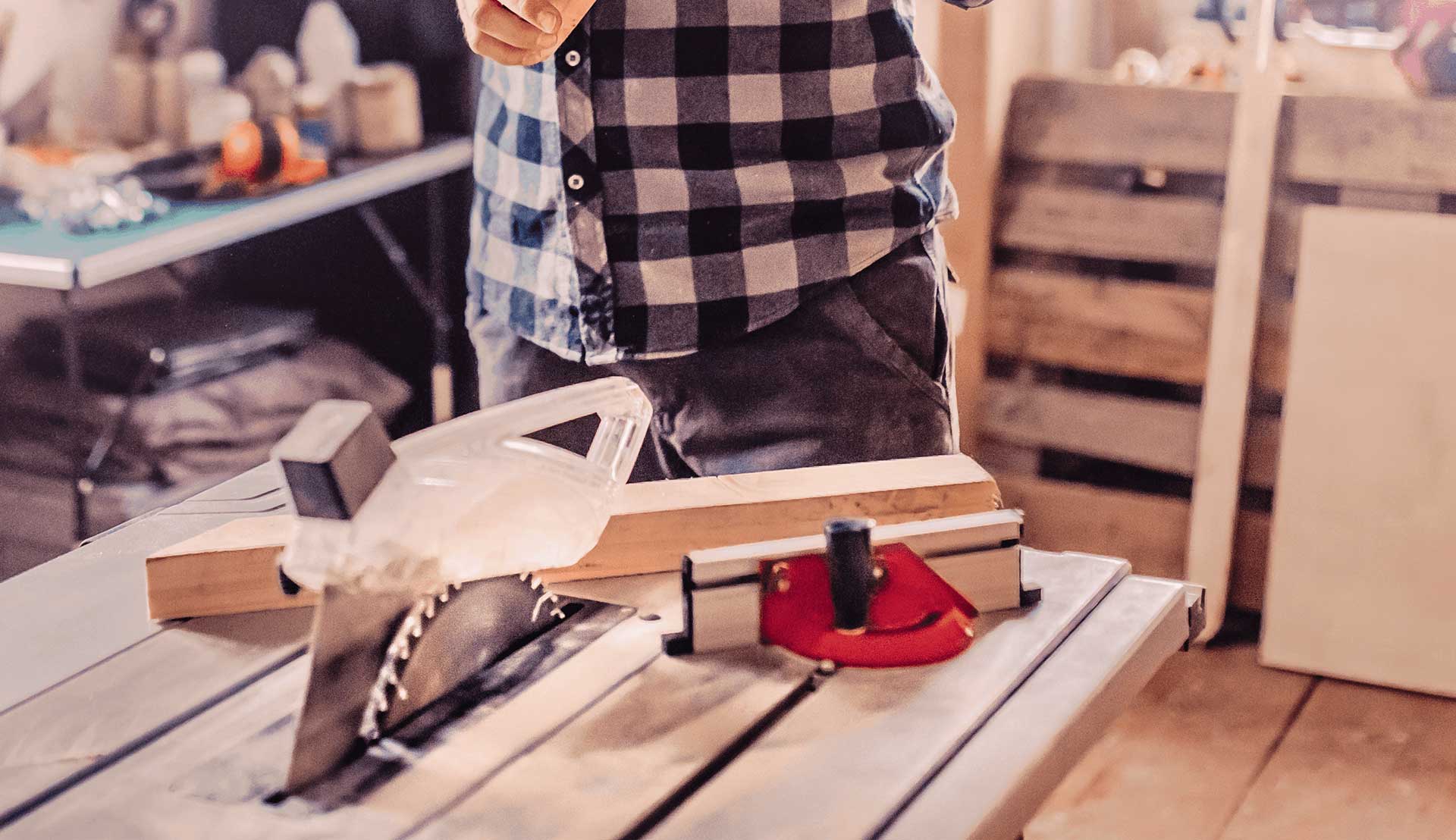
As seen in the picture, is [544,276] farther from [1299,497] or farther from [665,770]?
[1299,497]

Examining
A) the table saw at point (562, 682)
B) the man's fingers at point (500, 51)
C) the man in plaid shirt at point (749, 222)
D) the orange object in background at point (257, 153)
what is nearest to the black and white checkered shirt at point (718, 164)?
the man in plaid shirt at point (749, 222)

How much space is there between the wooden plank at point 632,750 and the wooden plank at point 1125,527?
1.84m

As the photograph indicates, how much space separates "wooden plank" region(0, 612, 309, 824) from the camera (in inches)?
36.8

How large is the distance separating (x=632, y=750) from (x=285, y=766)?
0.20 metres

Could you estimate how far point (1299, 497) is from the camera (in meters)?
2.62

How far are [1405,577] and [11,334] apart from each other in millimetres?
2264

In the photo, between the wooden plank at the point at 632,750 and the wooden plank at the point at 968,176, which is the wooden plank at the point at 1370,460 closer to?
the wooden plank at the point at 968,176

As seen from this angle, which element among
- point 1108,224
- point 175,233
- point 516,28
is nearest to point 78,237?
point 175,233

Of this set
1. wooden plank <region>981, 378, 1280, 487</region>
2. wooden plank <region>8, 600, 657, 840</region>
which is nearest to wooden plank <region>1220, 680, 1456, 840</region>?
wooden plank <region>981, 378, 1280, 487</region>

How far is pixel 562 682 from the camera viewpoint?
1.03 meters

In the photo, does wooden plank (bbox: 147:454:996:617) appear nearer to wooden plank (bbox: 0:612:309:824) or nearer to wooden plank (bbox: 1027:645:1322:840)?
wooden plank (bbox: 0:612:309:824)

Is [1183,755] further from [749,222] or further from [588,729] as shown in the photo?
[588,729]

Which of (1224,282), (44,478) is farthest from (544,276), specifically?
(1224,282)

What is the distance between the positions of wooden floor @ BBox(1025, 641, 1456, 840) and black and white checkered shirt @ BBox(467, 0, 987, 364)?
116cm
